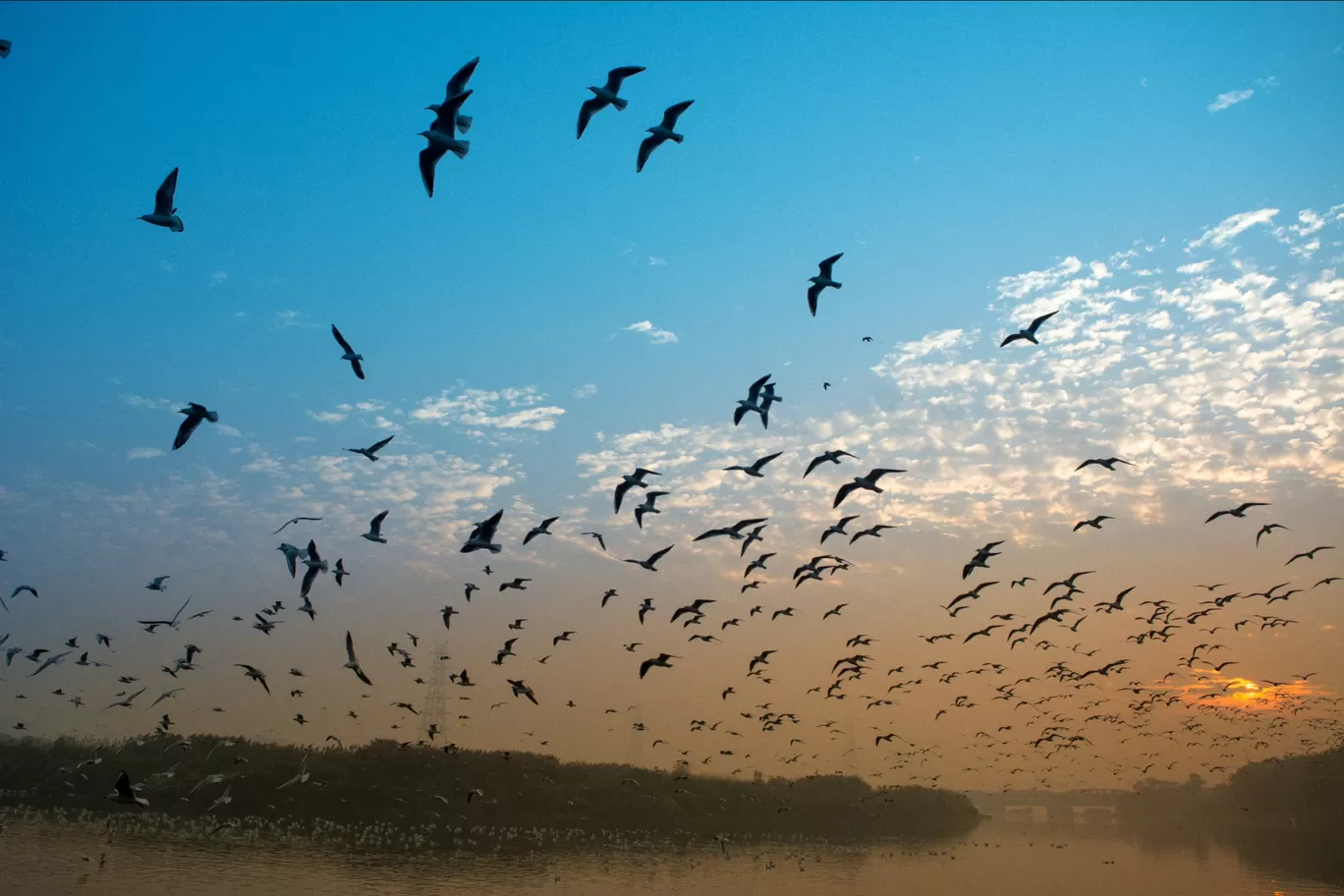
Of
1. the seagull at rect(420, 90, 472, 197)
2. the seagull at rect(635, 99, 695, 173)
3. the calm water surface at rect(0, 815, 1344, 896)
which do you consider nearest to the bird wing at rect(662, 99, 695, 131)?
the seagull at rect(635, 99, 695, 173)

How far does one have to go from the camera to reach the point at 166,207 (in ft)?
46.4

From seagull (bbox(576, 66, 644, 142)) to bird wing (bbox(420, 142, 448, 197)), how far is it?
335 centimetres

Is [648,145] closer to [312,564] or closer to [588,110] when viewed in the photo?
[588,110]

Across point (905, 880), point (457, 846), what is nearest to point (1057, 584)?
point (905, 880)

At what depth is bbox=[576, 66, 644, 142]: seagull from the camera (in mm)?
14477

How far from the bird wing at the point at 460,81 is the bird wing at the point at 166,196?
6.04 metres

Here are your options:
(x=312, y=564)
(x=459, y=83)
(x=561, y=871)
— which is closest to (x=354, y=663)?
(x=312, y=564)

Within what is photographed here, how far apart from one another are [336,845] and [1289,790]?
15237cm

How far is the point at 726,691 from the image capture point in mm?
34594

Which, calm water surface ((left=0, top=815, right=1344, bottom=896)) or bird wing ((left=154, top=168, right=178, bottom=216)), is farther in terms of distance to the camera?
calm water surface ((left=0, top=815, right=1344, bottom=896))

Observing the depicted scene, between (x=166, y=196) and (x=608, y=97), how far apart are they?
907cm

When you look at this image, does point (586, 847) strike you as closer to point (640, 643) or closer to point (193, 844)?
point (193, 844)

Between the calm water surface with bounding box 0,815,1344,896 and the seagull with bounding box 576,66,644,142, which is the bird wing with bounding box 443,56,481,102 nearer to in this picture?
the seagull with bounding box 576,66,644,142

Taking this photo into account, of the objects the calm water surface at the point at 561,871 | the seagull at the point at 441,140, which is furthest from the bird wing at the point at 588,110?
the calm water surface at the point at 561,871
